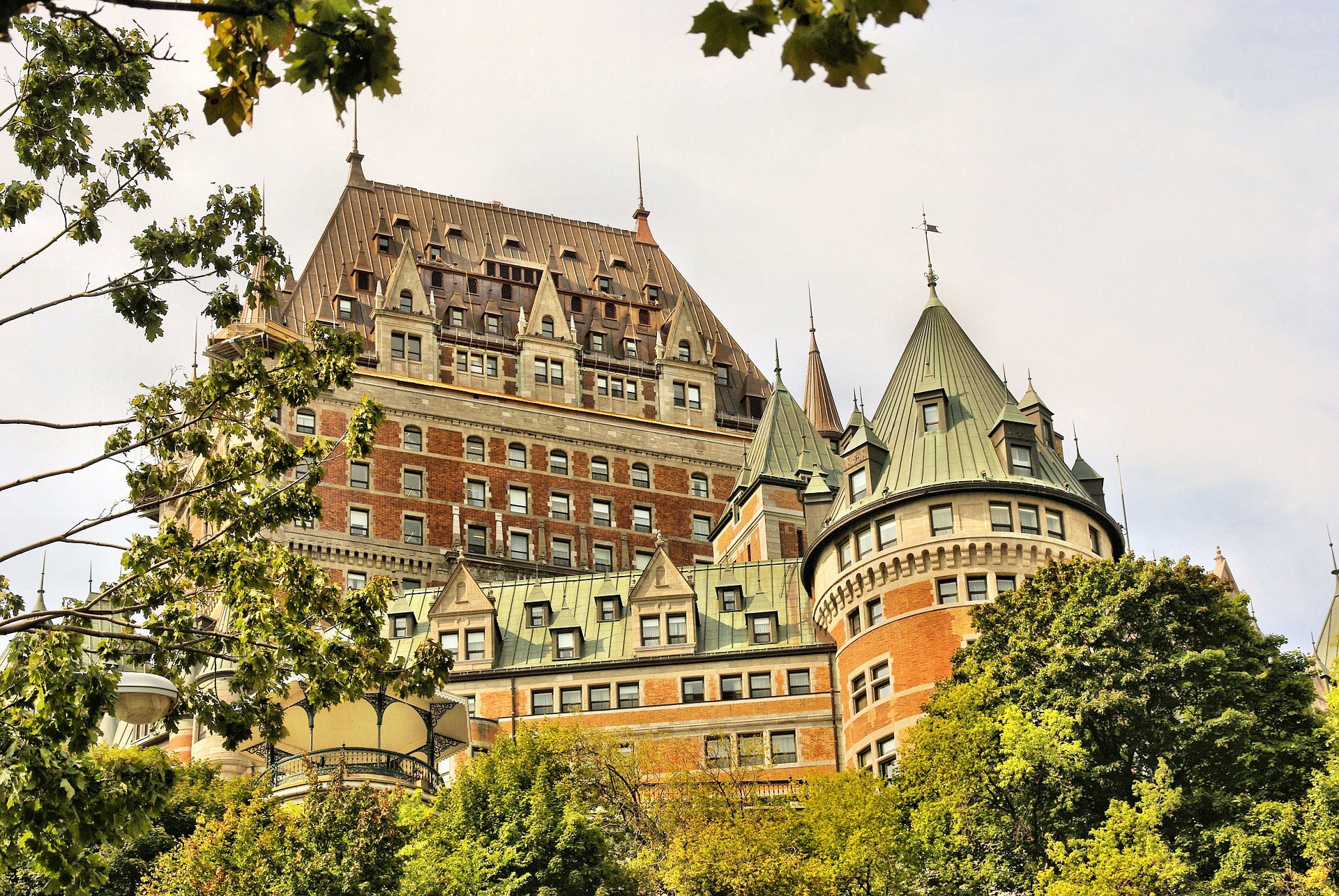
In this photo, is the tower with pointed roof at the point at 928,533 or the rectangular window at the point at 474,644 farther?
the rectangular window at the point at 474,644

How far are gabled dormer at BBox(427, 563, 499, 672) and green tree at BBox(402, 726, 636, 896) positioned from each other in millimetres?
19608

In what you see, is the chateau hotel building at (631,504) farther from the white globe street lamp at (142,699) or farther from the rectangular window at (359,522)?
the white globe street lamp at (142,699)

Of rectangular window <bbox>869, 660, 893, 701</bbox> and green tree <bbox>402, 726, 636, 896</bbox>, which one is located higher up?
rectangular window <bbox>869, 660, 893, 701</bbox>

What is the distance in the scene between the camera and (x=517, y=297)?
106 m

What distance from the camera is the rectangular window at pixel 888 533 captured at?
65000mm

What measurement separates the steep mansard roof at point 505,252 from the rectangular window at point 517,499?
12082 mm

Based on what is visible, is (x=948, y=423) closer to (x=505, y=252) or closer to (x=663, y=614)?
(x=663, y=614)

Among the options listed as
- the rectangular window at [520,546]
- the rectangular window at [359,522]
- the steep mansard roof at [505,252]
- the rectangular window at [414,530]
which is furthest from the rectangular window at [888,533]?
the steep mansard roof at [505,252]

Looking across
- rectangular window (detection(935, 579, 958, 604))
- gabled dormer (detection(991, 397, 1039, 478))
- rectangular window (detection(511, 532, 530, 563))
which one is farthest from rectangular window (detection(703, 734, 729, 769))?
rectangular window (detection(511, 532, 530, 563))

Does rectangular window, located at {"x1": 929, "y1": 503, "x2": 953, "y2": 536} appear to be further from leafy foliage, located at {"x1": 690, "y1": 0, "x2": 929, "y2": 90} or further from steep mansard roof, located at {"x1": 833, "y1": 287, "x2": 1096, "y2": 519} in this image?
leafy foliage, located at {"x1": 690, "y1": 0, "x2": 929, "y2": 90}

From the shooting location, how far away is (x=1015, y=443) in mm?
66375

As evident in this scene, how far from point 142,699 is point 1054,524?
1261 inches

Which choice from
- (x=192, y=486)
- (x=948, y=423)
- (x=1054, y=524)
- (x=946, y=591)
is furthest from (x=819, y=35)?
(x=948, y=423)

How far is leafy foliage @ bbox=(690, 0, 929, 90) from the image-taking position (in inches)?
432
